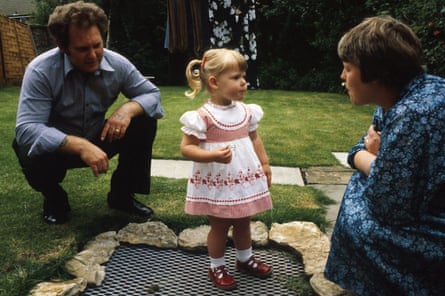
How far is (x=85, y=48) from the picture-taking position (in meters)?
2.23

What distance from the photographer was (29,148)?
2.31 m

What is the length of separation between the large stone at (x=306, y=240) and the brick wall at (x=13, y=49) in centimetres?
980

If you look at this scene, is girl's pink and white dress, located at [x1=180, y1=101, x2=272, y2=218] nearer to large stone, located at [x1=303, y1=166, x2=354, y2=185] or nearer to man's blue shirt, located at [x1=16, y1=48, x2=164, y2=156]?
man's blue shirt, located at [x1=16, y1=48, x2=164, y2=156]

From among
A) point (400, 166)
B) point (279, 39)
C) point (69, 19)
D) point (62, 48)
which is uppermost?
point (69, 19)

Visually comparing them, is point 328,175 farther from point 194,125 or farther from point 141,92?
point 194,125

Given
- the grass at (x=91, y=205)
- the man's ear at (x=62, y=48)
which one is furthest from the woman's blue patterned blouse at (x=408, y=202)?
the man's ear at (x=62, y=48)

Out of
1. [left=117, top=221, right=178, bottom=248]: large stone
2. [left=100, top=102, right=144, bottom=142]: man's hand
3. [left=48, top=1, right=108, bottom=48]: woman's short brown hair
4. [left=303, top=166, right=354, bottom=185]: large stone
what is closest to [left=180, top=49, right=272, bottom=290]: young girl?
[left=117, top=221, right=178, bottom=248]: large stone

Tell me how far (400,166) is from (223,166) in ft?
2.35

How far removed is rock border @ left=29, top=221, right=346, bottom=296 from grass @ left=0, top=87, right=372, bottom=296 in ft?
0.25

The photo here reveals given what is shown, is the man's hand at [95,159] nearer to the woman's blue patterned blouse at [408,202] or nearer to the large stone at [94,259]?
the large stone at [94,259]

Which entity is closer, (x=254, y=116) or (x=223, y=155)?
(x=223, y=155)

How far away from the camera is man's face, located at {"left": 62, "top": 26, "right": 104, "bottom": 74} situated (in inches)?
86.7

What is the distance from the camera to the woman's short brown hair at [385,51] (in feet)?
4.51

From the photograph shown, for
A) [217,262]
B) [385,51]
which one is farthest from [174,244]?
[385,51]
